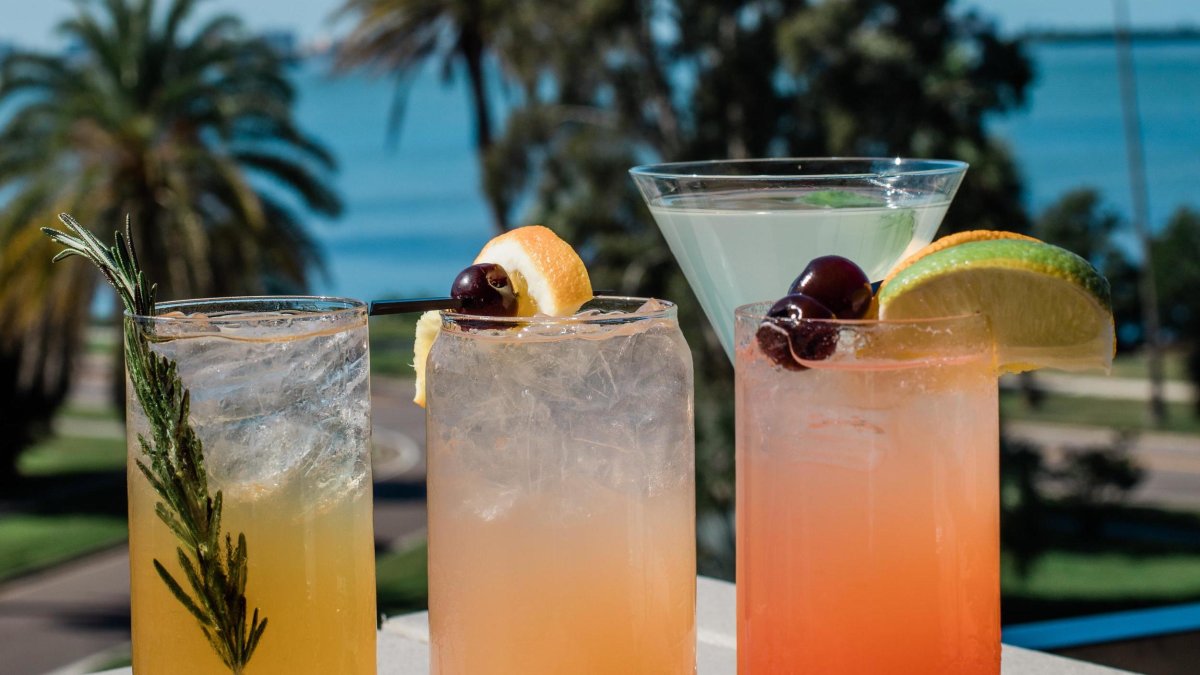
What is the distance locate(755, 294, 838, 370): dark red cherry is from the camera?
59.0 inches

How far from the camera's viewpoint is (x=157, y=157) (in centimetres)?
→ 1962

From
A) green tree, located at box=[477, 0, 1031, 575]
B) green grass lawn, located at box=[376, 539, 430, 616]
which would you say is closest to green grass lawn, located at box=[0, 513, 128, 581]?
green grass lawn, located at box=[376, 539, 430, 616]

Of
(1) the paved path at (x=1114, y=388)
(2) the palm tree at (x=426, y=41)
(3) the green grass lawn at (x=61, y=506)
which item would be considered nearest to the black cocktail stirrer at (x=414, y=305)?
(2) the palm tree at (x=426, y=41)

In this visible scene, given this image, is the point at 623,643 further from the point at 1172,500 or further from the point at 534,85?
the point at 1172,500

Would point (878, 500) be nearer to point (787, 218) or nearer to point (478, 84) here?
point (787, 218)

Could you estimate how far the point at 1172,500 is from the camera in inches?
1081

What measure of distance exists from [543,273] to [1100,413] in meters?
38.0

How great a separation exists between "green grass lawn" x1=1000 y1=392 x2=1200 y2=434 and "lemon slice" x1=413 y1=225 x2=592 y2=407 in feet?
110

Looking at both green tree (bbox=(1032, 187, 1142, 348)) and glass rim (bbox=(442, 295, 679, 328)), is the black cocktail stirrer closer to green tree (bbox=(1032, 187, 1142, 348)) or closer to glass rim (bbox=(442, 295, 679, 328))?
glass rim (bbox=(442, 295, 679, 328))

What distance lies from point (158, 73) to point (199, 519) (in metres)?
Result: 20.3

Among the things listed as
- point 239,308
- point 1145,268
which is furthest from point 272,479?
point 1145,268

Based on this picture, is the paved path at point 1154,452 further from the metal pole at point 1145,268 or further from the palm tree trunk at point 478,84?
the palm tree trunk at point 478,84

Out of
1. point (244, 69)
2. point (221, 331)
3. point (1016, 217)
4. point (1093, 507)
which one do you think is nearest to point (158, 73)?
point (244, 69)

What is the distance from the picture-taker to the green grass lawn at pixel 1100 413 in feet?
115
